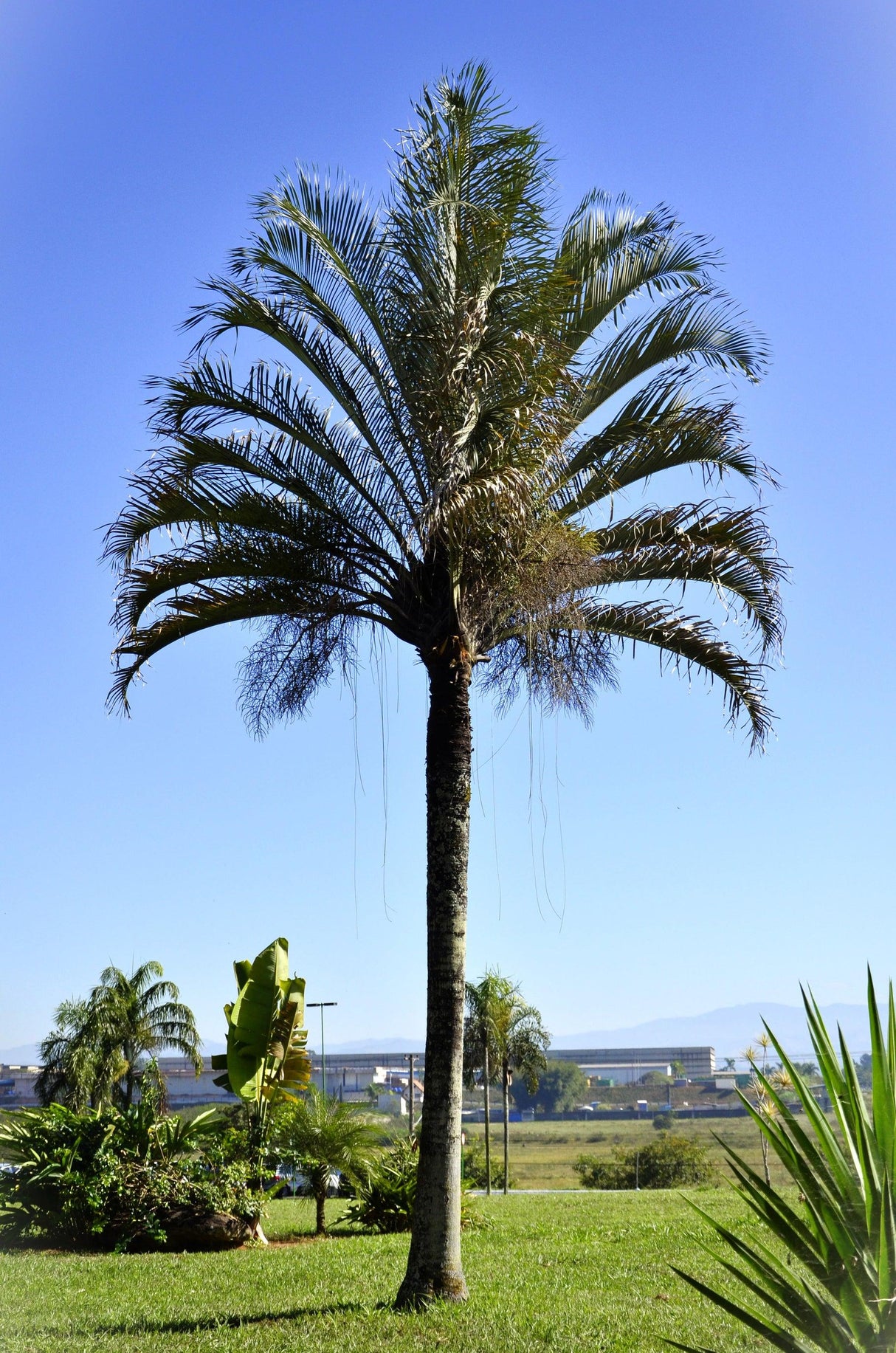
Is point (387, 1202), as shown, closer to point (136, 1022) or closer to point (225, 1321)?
point (225, 1321)

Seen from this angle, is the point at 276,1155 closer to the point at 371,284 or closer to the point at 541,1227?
the point at 541,1227

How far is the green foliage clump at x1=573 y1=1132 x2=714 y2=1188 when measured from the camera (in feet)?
125

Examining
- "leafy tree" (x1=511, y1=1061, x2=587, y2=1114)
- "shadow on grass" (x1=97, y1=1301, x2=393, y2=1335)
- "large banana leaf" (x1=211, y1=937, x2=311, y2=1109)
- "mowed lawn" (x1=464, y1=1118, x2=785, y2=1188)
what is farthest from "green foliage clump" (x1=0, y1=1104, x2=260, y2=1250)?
"leafy tree" (x1=511, y1=1061, x2=587, y2=1114)

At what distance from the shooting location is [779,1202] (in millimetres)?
4391

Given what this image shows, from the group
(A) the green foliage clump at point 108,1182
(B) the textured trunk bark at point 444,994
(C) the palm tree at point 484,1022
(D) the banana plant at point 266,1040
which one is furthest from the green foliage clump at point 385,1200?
(C) the palm tree at point 484,1022

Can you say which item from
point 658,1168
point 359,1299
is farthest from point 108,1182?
point 658,1168

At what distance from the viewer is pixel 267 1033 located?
46.7ft

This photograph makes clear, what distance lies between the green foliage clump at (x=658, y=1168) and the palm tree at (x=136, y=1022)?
15294mm

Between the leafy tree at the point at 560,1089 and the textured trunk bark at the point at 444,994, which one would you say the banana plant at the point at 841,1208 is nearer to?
the textured trunk bark at the point at 444,994

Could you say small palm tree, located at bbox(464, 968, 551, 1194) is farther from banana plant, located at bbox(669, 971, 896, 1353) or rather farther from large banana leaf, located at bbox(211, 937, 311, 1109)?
banana plant, located at bbox(669, 971, 896, 1353)

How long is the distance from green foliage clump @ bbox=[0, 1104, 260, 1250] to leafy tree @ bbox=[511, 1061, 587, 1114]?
97678mm

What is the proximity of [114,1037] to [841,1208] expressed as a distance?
34841 millimetres

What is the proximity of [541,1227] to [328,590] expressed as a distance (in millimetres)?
9678

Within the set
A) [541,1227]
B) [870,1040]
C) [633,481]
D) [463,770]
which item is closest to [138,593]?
[463,770]
